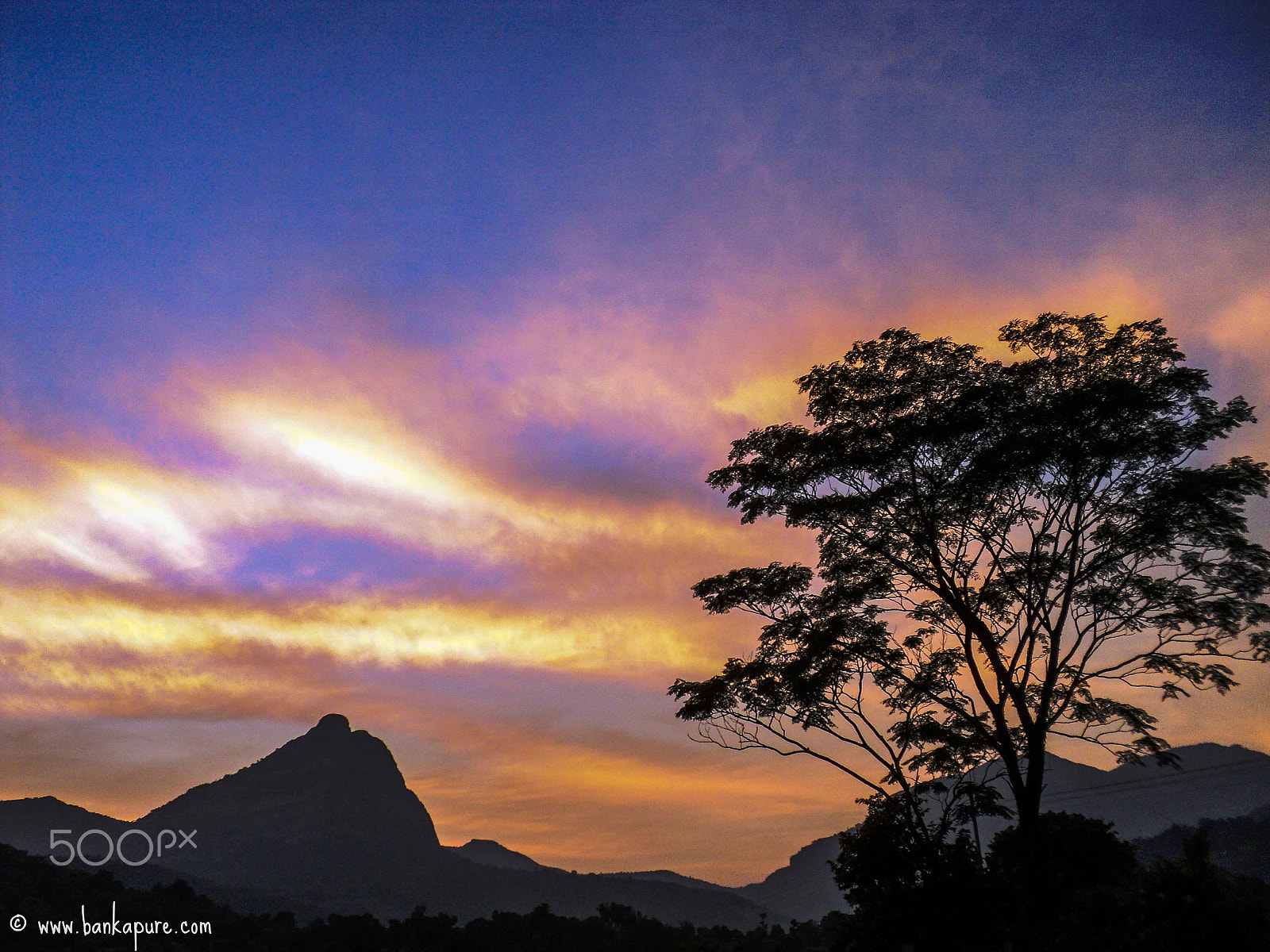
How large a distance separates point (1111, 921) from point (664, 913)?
198m

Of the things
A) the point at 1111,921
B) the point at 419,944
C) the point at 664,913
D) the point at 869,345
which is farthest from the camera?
the point at 664,913

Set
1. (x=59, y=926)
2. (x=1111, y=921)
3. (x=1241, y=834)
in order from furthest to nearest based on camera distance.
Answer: (x=1241, y=834)
(x=59, y=926)
(x=1111, y=921)

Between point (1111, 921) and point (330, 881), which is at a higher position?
point (1111, 921)

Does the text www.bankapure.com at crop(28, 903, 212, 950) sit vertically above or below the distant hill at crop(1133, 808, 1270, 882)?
above

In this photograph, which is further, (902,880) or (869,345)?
(869,345)

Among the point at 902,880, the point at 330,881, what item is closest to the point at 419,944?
the point at 902,880

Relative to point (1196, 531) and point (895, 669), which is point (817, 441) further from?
point (1196, 531)

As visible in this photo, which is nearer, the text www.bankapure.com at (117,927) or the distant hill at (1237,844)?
the text www.bankapure.com at (117,927)

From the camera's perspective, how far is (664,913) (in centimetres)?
18675

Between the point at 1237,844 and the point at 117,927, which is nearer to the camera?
the point at 117,927

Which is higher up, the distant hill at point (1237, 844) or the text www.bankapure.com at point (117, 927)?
the text www.bankapure.com at point (117, 927)

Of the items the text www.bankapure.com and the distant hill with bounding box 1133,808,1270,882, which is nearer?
the text www.bankapure.com

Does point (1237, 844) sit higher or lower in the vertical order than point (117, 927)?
lower

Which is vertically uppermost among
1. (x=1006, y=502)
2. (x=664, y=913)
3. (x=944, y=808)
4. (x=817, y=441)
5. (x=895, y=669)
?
(x=817, y=441)
